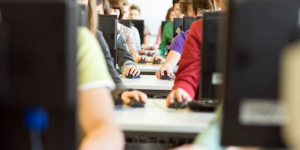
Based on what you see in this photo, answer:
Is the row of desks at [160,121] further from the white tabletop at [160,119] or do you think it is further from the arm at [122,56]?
the arm at [122,56]

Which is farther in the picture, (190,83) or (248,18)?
(190,83)

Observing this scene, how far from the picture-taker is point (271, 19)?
65cm

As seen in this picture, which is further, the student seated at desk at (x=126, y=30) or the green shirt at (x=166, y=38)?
the green shirt at (x=166, y=38)

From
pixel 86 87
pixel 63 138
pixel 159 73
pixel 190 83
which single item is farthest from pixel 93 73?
pixel 159 73

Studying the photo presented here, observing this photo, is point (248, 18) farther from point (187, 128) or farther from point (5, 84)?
point (187, 128)

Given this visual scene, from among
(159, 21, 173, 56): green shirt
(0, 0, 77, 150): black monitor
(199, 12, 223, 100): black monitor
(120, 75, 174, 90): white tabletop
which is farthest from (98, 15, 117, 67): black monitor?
(159, 21, 173, 56): green shirt

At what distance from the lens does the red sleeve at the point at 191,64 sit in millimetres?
1731

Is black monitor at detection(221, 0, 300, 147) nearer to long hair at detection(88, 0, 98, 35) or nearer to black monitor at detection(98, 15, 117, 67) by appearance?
long hair at detection(88, 0, 98, 35)

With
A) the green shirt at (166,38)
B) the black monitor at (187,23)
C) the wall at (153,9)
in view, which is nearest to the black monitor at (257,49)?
the black monitor at (187,23)

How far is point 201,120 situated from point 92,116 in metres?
0.52

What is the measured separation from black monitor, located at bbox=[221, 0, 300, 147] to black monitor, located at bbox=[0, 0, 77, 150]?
24 centimetres

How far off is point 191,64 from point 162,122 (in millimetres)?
484

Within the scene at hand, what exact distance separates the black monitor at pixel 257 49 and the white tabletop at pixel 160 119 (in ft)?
2.16

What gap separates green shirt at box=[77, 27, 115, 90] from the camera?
0.97 m
